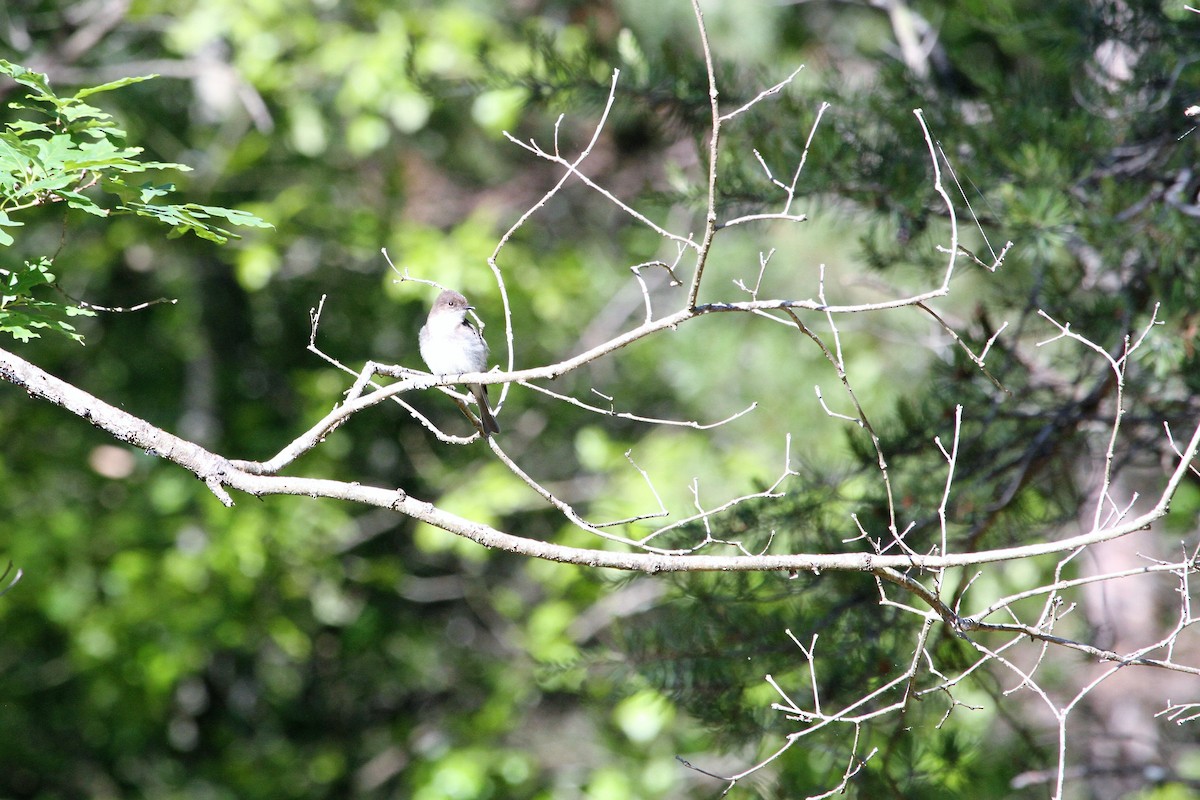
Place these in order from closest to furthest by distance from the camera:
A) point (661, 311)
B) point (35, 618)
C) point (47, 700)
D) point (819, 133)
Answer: point (819, 133), point (35, 618), point (47, 700), point (661, 311)

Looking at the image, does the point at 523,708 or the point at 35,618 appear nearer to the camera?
the point at 35,618

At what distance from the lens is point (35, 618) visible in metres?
5.72

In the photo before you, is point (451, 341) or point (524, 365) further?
point (524, 365)

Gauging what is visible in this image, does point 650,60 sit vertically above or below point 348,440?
above

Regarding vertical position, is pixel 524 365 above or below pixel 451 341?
below

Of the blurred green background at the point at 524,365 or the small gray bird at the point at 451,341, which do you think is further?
the small gray bird at the point at 451,341

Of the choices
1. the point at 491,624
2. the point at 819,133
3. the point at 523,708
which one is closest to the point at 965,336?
the point at 819,133

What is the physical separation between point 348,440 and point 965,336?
156 inches

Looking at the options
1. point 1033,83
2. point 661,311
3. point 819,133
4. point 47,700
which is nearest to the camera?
point 819,133

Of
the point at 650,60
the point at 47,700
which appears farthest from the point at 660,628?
the point at 47,700

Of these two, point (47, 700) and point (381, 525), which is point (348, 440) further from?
point (47, 700)

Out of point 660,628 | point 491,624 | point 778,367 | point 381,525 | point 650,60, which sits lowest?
point 491,624

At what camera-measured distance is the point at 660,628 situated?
3113 millimetres

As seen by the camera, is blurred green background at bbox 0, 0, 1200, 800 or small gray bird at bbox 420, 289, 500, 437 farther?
small gray bird at bbox 420, 289, 500, 437
